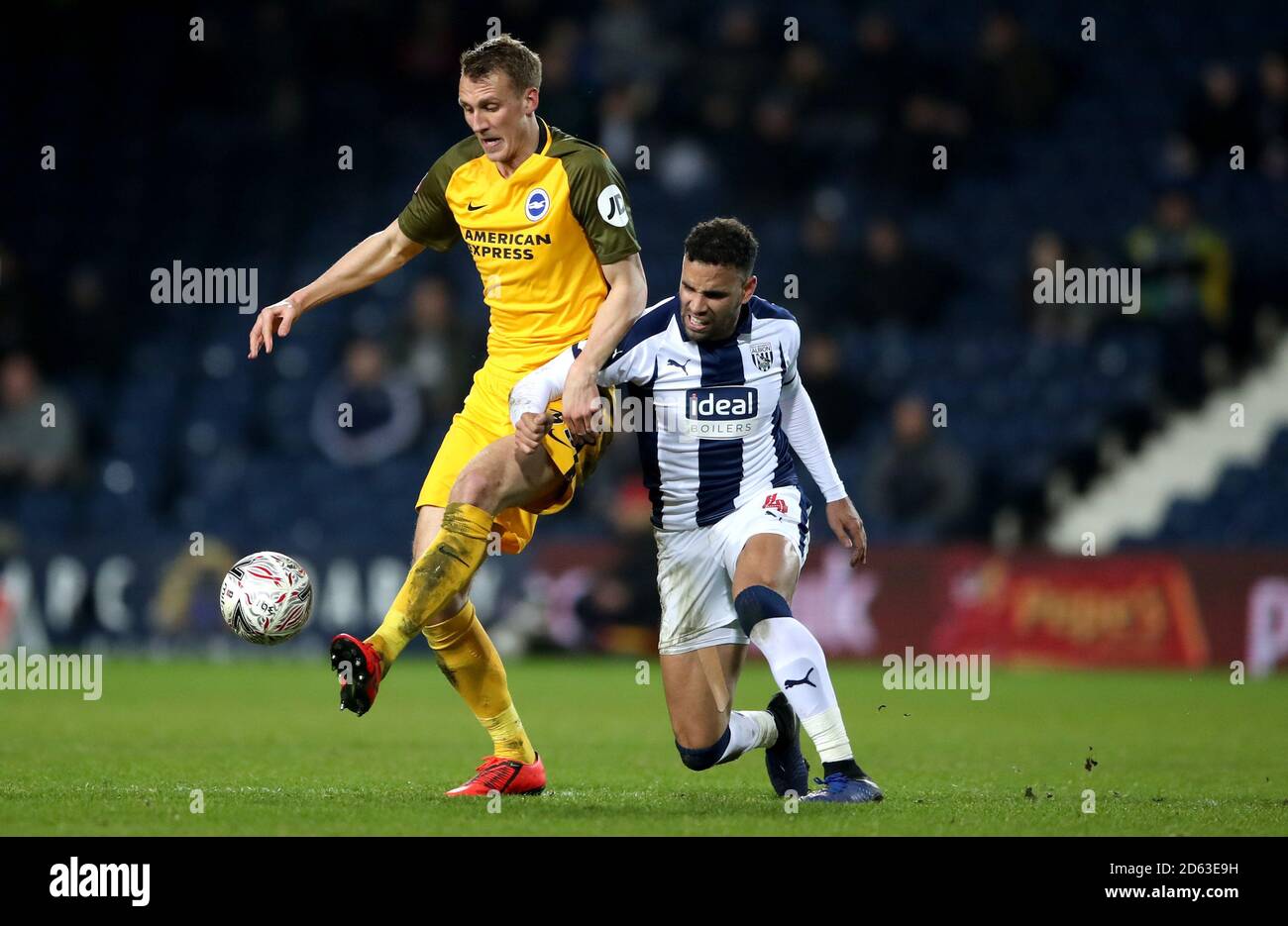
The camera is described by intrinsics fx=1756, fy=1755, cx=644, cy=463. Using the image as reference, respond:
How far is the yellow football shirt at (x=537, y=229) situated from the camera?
682cm

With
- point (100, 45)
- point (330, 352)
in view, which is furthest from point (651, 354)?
point (100, 45)

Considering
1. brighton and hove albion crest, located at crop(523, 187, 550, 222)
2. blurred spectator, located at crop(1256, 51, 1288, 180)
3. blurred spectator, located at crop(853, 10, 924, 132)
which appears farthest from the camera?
blurred spectator, located at crop(853, 10, 924, 132)

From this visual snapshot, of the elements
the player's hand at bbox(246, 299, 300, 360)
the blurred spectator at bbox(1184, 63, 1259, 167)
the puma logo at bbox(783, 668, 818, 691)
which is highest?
the blurred spectator at bbox(1184, 63, 1259, 167)

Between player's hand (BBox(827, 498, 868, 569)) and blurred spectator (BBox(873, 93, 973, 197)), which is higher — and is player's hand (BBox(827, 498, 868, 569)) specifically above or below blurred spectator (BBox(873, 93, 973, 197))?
below

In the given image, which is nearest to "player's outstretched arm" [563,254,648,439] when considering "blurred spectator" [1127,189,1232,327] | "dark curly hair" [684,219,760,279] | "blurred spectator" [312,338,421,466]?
"dark curly hair" [684,219,760,279]

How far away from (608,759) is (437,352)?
7.83 m

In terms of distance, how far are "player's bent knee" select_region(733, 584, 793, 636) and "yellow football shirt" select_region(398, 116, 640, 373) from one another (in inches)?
49.1

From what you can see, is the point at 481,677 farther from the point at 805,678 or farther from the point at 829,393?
the point at 829,393

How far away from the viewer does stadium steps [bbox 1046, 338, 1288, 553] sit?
16.7 m

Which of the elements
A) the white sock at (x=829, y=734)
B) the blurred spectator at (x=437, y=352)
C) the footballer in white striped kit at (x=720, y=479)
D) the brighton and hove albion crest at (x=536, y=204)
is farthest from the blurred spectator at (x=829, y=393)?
the white sock at (x=829, y=734)

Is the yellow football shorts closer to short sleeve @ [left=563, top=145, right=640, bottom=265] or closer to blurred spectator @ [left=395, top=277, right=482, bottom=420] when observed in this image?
short sleeve @ [left=563, top=145, right=640, bottom=265]

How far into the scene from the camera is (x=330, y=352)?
17.9 meters

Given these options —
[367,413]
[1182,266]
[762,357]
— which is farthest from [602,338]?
[1182,266]

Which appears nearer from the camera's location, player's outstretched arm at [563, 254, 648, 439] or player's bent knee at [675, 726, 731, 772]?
player's outstretched arm at [563, 254, 648, 439]
